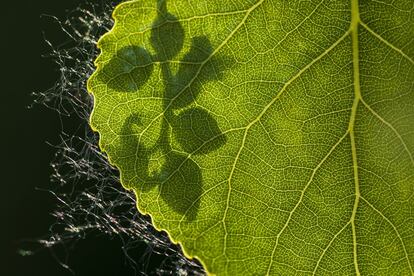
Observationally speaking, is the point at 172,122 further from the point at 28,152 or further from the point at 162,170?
the point at 28,152

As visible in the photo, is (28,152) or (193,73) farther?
(28,152)

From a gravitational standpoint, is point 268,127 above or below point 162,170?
above

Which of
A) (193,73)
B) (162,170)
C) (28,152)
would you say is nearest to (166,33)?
(193,73)

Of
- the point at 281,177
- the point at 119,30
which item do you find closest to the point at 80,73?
the point at 119,30

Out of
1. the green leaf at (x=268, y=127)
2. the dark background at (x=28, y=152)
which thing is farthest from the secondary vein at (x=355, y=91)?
the dark background at (x=28, y=152)

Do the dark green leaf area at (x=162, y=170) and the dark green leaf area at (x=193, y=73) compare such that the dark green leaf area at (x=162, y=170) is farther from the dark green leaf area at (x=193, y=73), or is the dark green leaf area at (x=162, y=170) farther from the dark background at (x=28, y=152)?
the dark background at (x=28, y=152)

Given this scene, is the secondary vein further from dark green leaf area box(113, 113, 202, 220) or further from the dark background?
the dark background

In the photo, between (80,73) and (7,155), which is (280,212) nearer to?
(80,73)
